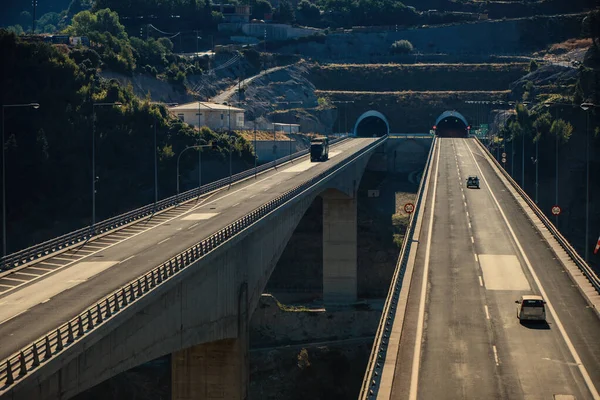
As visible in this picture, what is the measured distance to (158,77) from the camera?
17338 centimetres

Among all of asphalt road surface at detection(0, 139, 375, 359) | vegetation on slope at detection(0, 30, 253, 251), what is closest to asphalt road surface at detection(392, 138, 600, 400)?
asphalt road surface at detection(0, 139, 375, 359)

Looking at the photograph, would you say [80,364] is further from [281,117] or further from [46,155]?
[281,117]

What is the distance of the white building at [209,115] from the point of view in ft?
492

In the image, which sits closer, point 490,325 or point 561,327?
point 561,327

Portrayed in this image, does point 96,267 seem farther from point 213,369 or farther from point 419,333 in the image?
point 419,333

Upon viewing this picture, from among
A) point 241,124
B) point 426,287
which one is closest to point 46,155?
point 241,124

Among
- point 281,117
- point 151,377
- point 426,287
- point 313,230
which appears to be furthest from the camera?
point 281,117

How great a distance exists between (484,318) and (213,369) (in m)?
16.5

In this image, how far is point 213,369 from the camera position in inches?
2438

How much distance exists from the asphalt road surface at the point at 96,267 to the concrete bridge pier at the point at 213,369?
564 cm

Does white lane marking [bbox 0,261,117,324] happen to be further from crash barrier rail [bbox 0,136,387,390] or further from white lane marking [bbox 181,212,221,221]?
white lane marking [bbox 181,212,221,221]

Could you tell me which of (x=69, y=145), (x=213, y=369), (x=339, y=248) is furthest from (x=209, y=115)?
(x=213, y=369)

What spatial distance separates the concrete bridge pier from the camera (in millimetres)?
60469

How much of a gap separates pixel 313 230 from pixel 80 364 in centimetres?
10455
